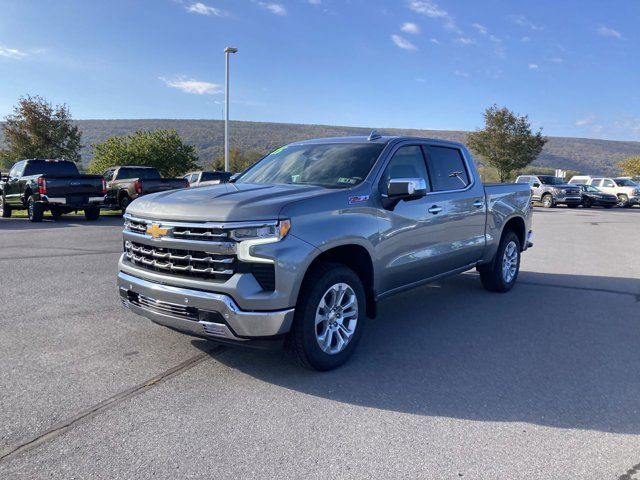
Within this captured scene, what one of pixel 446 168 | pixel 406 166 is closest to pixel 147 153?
pixel 446 168

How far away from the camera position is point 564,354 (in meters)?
4.89

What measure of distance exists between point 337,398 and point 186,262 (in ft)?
5.00

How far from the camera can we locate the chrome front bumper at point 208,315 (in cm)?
383

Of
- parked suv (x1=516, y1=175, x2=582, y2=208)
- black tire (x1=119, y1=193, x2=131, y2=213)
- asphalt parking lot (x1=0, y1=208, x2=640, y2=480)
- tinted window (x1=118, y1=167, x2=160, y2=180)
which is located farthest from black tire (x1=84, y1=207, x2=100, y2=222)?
parked suv (x1=516, y1=175, x2=582, y2=208)

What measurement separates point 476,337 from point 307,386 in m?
2.10

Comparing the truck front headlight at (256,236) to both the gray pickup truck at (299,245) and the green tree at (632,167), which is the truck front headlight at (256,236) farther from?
the green tree at (632,167)

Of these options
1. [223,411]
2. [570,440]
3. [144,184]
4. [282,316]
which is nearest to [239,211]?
[282,316]

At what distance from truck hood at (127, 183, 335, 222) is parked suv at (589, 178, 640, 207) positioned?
35258 millimetres

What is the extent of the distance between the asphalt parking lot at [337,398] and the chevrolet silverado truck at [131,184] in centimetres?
1187

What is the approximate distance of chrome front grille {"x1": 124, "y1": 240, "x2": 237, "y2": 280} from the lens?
393cm

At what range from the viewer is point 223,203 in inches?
160

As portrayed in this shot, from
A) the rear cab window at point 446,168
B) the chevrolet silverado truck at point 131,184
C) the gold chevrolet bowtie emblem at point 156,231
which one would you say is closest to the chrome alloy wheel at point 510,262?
the rear cab window at point 446,168

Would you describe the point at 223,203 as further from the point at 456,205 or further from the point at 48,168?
the point at 48,168

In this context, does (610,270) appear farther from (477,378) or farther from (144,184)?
(144,184)
